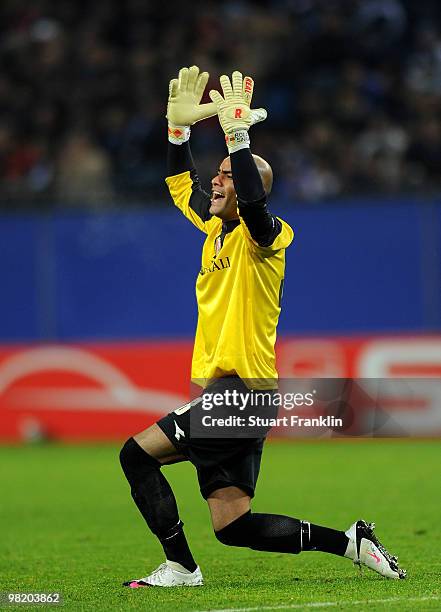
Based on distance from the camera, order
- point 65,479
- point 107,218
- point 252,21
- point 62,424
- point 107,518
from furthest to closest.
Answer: point 252,21
point 107,218
point 62,424
point 65,479
point 107,518

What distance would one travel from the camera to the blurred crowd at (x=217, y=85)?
53.0 ft

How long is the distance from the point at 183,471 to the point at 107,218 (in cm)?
485

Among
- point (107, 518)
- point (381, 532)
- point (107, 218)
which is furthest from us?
point (107, 218)

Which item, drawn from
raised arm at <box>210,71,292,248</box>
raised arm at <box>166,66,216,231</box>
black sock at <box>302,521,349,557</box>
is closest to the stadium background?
raised arm at <box>166,66,216,231</box>

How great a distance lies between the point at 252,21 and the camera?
710 inches

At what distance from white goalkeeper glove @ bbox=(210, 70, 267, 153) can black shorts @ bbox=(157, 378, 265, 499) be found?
1245 millimetres

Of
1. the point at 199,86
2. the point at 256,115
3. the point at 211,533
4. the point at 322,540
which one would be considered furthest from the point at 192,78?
the point at 211,533

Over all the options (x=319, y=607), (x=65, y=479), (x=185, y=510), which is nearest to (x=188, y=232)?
(x=65, y=479)

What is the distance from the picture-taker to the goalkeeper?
6.25 m

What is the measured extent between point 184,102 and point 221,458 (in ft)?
6.81

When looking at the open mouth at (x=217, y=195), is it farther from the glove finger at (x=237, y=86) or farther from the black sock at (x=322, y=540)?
the black sock at (x=322, y=540)

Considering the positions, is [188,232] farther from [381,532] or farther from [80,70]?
[381,532]

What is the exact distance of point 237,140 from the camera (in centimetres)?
608

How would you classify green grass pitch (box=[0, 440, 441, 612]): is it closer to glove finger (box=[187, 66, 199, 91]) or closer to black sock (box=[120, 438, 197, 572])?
black sock (box=[120, 438, 197, 572])
